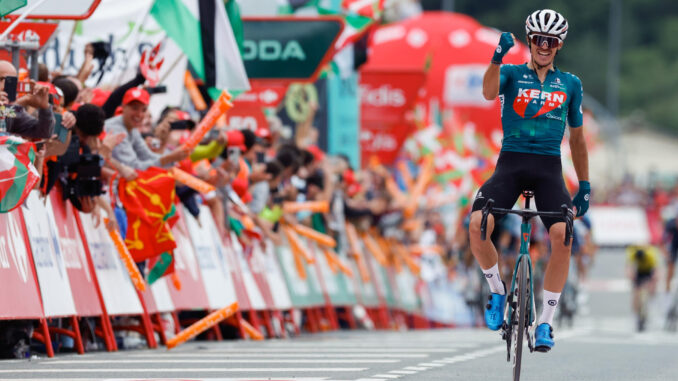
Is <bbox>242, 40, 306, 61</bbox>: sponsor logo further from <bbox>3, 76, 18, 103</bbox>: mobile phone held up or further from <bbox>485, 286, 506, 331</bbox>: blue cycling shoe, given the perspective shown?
<bbox>485, 286, 506, 331</bbox>: blue cycling shoe

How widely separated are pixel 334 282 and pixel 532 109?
1207 cm

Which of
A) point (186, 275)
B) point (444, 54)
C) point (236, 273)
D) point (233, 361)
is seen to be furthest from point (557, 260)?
point (444, 54)

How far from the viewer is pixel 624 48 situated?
123 metres

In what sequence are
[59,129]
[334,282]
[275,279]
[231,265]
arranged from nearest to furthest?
[59,129] → [231,265] → [275,279] → [334,282]

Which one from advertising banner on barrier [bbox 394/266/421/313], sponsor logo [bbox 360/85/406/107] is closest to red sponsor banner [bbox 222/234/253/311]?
advertising banner on barrier [bbox 394/266/421/313]

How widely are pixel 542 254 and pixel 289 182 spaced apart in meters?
6.64

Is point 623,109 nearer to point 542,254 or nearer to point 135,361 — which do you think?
point 542,254

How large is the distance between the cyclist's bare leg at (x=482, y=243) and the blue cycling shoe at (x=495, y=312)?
0.23 m

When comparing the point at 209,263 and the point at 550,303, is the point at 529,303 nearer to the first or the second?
the point at 550,303

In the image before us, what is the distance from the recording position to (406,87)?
3194 centimetres

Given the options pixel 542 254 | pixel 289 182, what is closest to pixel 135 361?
pixel 289 182

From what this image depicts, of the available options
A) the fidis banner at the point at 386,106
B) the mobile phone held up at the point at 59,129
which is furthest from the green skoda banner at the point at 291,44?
the fidis banner at the point at 386,106

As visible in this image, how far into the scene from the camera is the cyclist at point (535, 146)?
11688mm

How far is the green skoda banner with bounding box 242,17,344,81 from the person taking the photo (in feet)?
70.8
